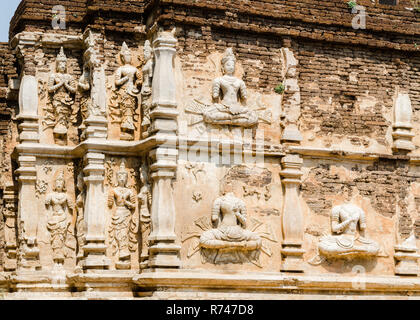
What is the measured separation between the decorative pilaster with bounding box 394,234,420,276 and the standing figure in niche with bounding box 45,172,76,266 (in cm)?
534

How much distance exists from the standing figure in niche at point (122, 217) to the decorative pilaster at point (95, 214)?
166mm

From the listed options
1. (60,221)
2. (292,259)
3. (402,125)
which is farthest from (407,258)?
(60,221)

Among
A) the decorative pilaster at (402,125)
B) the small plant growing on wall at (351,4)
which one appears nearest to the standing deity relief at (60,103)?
the small plant growing on wall at (351,4)

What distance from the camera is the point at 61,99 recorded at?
1647 cm

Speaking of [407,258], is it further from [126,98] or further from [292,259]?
[126,98]

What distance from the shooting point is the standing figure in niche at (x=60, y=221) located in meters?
16.0

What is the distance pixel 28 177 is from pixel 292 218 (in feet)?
14.2

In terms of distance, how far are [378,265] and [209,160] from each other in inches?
132

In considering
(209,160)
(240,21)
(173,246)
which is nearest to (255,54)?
(240,21)

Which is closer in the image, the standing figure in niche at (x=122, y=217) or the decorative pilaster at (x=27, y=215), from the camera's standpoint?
the standing figure in niche at (x=122, y=217)

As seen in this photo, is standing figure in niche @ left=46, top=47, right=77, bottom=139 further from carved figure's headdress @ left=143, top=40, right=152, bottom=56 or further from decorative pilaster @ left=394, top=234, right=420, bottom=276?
decorative pilaster @ left=394, top=234, right=420, bottom=276

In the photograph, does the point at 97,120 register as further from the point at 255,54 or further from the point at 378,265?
the point at 378,265

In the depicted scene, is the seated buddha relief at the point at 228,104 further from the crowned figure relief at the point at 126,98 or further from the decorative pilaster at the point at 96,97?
the decorative pilaster at the point at 96,97

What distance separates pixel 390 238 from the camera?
645 inches
